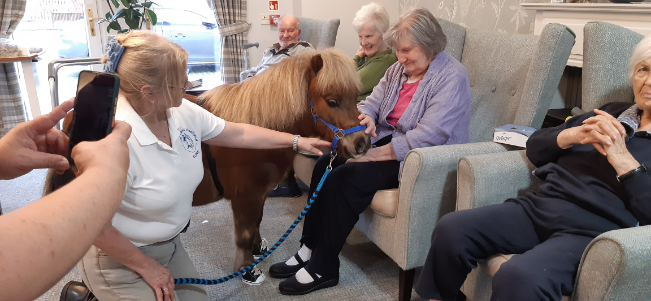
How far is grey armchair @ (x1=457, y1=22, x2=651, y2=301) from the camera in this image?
3.31 feet

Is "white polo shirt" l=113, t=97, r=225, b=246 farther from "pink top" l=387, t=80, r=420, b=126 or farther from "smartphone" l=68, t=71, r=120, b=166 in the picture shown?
"pink top" l=387, t=80, r=420, b=126

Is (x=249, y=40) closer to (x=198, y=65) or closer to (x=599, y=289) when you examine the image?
(x=198, y=65)

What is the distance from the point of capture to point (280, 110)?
65.8 inches

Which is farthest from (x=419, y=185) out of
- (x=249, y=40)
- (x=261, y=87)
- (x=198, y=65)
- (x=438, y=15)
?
(x=198, y=65)

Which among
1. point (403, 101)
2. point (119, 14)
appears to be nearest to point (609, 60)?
point (403, 101)

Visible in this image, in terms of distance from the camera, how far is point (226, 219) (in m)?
2.71

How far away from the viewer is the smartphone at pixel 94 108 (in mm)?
806

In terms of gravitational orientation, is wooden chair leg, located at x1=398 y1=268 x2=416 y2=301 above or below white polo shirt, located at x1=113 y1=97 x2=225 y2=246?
below

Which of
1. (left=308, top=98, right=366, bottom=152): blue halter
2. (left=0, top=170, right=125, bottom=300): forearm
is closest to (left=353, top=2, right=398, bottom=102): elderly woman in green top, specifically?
(left=308, top=98, right=366, bottom=152): blue halter

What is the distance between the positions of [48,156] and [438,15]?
3.45 meters

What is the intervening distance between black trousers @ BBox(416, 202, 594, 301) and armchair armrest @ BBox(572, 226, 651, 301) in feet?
0.28

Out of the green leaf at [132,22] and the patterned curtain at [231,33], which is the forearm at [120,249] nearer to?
the green leaf at [132,22]

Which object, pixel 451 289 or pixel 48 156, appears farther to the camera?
pixel 451 289

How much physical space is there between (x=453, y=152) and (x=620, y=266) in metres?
0.75
